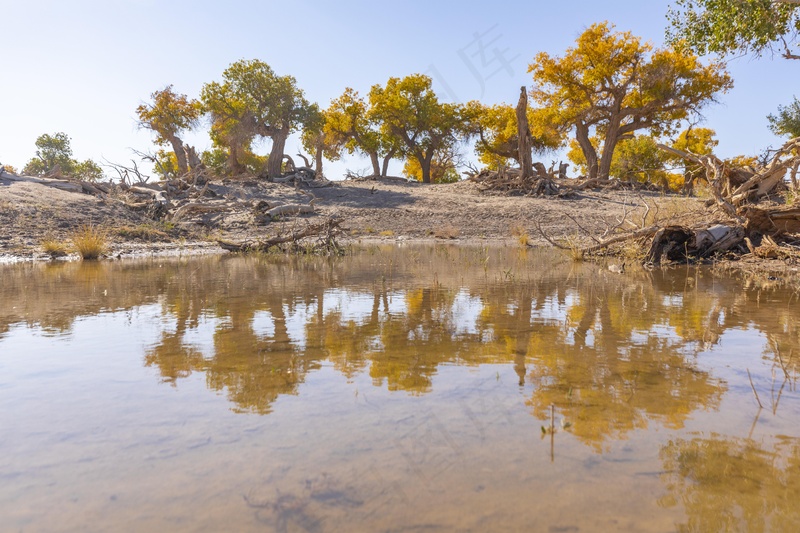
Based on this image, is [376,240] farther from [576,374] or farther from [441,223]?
[576,374]

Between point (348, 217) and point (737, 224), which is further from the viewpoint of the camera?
point (348, 217)

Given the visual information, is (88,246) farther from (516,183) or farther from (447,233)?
(516,183)

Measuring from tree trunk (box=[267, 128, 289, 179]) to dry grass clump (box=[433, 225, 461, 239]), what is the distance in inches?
534

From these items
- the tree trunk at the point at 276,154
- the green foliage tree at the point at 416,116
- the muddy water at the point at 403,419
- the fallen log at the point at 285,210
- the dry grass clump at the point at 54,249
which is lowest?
the muddy water at the point at 403,419

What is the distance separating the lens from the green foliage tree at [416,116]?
38719 mm

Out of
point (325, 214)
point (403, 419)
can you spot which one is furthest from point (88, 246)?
point (403, 419)

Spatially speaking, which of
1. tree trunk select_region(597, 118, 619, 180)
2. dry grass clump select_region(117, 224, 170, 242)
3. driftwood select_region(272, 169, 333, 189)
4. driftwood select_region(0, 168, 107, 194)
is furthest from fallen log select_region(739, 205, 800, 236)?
tree trunk select_region(597, 118, 619, 180)

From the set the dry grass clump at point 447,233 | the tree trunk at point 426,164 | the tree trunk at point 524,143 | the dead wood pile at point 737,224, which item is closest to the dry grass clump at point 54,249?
the dry grass clump at point 447,233

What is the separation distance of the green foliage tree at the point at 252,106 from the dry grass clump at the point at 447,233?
52.1ft

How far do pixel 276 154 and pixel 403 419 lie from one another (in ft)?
98.5

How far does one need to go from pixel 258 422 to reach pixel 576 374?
175cm

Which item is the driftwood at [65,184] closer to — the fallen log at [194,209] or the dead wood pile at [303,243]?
the fallen log at [194,209]

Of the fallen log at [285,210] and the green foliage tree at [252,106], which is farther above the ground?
the green foliage tree at [252,106]

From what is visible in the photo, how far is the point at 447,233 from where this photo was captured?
18141 millimetres
